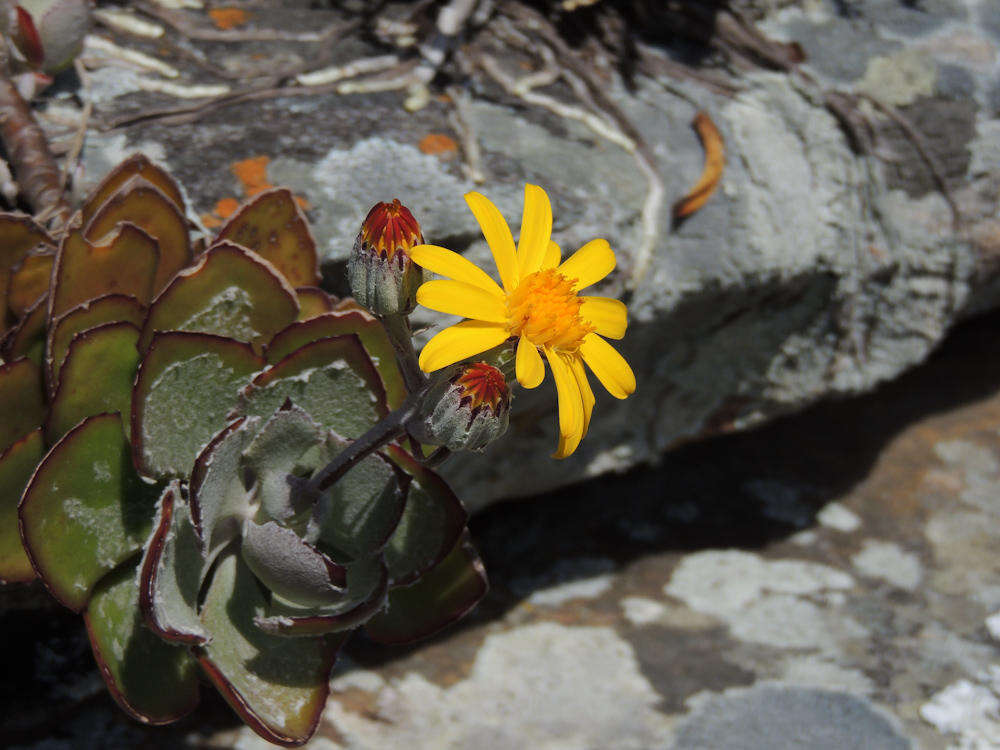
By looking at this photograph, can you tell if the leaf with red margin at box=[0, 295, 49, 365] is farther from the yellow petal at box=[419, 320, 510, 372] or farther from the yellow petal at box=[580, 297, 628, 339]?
the yellow petal at box=[580, 297, 628, 339]

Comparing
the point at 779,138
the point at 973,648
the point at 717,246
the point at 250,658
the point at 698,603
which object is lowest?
the point at 698,603

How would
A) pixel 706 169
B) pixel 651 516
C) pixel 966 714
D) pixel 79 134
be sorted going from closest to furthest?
1. pixel 79 134
2. pixel 966 714
3. pixel 706 169
4. pixel 651 516

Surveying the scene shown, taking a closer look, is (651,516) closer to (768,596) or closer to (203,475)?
(768,596)

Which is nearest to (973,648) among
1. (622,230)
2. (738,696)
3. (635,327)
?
(738,696)

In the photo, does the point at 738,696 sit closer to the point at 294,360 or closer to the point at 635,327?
the point at 635,327

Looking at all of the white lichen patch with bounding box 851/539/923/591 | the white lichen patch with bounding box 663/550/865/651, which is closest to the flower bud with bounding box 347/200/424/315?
the white lichen patch with bounding box 663/550/865/651

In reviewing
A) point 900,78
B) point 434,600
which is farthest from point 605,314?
point 900,78
